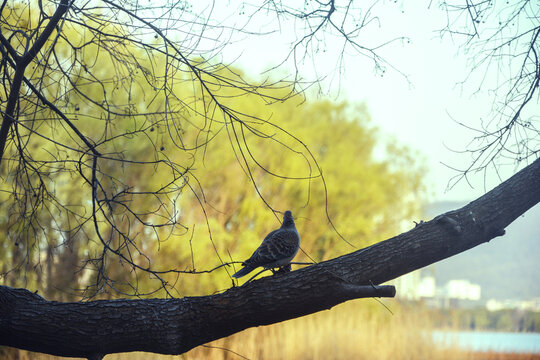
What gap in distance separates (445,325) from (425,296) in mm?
1610

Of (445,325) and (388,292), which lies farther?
(445,325)

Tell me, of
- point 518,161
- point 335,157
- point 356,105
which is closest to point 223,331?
point 518,161

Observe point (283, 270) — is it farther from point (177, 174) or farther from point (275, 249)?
point (177, 174)

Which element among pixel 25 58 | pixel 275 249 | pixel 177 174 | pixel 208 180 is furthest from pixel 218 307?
pixel 208 180

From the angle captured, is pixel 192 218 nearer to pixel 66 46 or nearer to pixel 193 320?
pixel 66 46

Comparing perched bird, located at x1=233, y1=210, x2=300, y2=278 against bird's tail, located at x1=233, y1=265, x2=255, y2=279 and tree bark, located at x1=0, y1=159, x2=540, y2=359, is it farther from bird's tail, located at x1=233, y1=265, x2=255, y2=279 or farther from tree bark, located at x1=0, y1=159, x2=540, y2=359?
tree bark, located at x1=0, y1=159, x2=540, y2=359

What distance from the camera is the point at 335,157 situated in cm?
1136

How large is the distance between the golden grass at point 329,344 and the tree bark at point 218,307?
3468mm

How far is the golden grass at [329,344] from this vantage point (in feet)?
21.3

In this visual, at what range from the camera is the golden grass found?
6.50 meters

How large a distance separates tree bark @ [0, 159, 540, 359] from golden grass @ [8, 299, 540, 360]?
137 inches

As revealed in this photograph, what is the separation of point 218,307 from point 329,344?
442cm

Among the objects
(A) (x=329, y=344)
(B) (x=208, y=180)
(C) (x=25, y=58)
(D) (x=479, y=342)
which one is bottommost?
(D) (x=479, y=342)

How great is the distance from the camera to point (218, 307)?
2.51 meters
